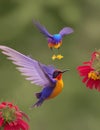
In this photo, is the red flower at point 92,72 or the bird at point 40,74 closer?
the bird at point 40,74

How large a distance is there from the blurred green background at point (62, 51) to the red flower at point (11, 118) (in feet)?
8.58

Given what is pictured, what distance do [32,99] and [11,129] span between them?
11.0 ft

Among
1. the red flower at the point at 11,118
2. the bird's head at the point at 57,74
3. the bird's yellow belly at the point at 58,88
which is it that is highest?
the bird's head at the point at 57,74

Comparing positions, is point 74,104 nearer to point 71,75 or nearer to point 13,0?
point 71,75

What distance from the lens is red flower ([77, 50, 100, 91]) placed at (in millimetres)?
1323

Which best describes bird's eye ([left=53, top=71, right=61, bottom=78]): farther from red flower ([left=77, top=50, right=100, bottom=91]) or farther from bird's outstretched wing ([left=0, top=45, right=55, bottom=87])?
red flower ([left=77, top=50, right=100, bottom=91])

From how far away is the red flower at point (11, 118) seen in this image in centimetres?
127

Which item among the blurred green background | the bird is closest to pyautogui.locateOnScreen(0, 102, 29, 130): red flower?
the bird

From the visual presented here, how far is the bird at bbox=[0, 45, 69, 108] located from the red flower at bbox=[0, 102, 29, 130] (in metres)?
0.12

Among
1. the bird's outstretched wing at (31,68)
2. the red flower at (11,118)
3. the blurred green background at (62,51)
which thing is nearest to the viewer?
the bird's outstretched wing at (31,68)

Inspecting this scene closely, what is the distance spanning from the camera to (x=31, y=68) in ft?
3.66

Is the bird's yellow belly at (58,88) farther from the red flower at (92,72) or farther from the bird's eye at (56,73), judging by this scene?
the red flower at (92,72)

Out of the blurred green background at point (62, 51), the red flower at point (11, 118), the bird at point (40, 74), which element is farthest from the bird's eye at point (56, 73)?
the blurred green background at point (62, 51)

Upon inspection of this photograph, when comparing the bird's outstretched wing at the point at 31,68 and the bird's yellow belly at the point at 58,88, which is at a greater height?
the bird's outstretched wing at the point at 31,68
